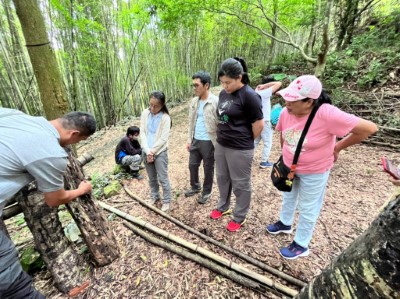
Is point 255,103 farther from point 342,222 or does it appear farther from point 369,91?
point 369,91

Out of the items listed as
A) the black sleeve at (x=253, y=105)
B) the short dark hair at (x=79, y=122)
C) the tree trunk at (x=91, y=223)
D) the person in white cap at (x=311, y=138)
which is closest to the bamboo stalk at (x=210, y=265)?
the tree trunk at (x=91, y=223)

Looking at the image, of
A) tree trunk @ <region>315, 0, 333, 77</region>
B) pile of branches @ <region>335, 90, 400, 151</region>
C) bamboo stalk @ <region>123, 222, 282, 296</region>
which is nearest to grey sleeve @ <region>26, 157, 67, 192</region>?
bamboo stalk @ <region>123, 222, 282, 296</region>

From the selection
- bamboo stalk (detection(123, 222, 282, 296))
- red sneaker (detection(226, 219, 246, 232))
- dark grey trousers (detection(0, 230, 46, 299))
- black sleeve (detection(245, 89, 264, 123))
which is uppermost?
black sleeve (detection(245, 89, 264, 123))

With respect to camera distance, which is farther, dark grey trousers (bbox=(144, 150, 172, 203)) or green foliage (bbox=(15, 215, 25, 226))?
green foliage (bbox=(15, 215, 25, 226))

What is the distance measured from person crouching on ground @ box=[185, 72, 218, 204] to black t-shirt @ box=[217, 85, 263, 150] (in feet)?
1.03

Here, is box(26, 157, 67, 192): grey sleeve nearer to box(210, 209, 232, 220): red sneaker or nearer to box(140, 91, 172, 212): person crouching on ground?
box(140, 91, 172, 212): person crouching on ground

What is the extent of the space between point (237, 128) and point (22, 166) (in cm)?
168

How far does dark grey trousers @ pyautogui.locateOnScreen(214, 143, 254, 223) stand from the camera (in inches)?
85.6

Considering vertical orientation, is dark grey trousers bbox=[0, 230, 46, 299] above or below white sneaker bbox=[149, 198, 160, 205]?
above

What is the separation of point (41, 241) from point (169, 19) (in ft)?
20.3

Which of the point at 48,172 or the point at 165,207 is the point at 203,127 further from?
the point at 48,172

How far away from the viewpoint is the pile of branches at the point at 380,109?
161 inches

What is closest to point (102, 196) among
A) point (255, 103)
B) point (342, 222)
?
point (255, 103)

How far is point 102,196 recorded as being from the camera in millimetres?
3168
